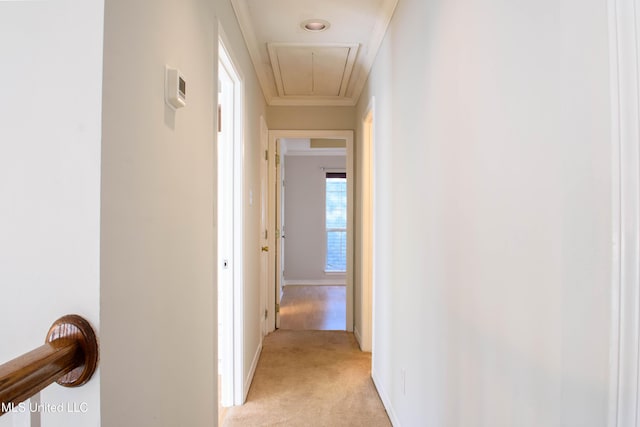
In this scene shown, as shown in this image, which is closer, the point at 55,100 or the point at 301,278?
the point at 55,100

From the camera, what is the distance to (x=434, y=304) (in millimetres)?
1580

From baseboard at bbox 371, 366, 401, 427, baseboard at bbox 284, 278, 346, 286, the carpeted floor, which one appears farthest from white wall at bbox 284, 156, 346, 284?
baseboard at bbox 371, 366, 401, 427

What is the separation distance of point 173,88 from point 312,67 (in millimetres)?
2317

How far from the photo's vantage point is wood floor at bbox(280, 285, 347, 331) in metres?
4.61

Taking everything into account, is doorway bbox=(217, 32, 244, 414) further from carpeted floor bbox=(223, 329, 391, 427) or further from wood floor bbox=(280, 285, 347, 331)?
wood floor bbox=(280, 285, 347, 331)

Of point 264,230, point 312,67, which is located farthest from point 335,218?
point 312,67

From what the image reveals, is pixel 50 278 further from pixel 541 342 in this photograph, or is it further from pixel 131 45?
pixel 541 342

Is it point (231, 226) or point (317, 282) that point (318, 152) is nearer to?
point (317, 282)

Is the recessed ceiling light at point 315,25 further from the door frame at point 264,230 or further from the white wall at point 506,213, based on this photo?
the door frame at point 264,230

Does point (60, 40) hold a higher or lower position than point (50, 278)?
higher

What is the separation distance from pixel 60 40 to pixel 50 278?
503mm

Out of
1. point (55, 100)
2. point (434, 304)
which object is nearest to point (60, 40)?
point (55, 100)

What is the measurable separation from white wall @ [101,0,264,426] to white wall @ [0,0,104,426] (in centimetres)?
3

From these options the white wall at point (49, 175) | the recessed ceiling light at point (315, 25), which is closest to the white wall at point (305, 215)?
the recessed ceiling light at point (315, 25)
